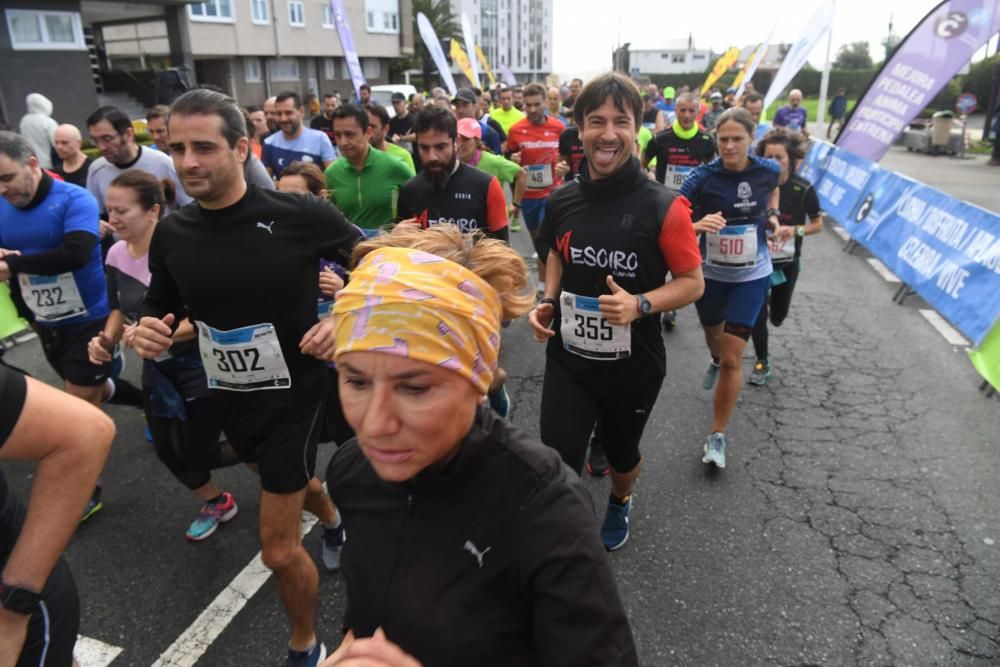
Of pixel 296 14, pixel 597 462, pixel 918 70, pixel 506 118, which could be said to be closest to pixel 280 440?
pixel 597 462

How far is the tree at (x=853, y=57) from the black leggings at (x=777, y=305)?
7952 centimetres

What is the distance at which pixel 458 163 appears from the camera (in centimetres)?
457

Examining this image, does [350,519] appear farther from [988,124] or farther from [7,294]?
[988,124]

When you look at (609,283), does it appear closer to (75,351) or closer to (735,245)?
(735,245)

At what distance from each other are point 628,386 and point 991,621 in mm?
1861

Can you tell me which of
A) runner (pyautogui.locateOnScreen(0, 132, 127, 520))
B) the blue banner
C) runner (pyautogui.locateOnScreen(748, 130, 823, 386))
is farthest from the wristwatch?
runner (pyautogui.locateOnScreen(0, 132, 127, 520))

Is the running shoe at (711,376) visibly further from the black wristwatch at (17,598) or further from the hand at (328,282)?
the black wristwatch at (17,598)


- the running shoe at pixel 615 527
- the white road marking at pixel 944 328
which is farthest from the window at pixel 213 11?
the running shoe at pixel 615 527

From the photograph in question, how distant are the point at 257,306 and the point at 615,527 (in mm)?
2101

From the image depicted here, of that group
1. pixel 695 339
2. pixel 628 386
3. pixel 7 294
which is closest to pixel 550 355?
pixel 628 386

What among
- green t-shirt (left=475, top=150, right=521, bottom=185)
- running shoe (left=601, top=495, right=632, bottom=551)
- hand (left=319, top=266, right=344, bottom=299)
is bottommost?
running shoe (left=601, top=495, right=632, bottom=551)

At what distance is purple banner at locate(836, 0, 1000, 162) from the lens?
7914mm

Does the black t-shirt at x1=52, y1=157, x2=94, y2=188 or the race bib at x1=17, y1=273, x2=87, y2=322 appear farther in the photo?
the black t-shirt at x1=52, y1=157, x2=94, y2=188

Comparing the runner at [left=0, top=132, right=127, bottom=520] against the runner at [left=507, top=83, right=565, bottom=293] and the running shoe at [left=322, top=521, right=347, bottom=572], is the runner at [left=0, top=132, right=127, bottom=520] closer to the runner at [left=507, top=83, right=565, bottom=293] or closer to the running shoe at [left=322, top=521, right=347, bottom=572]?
the running shoe at [left=322, top=521, right=347, bottom=572]
